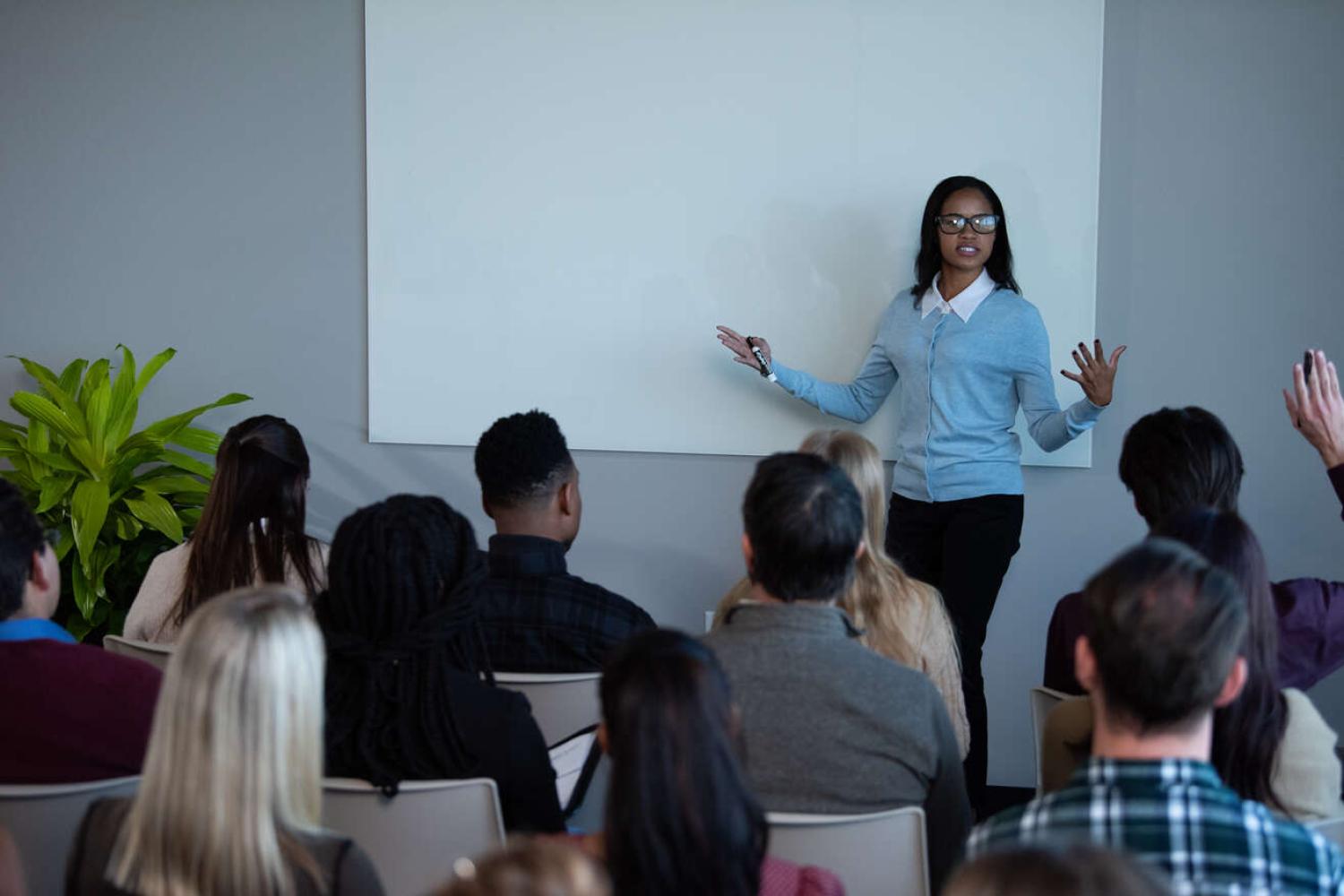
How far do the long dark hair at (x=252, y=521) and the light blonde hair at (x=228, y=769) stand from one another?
1.29 metres

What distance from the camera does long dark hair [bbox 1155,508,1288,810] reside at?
5.37ft

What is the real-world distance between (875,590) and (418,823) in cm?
96

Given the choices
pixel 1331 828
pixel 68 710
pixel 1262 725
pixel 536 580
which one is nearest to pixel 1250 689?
pixel 1262 725

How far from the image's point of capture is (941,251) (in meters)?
3.49

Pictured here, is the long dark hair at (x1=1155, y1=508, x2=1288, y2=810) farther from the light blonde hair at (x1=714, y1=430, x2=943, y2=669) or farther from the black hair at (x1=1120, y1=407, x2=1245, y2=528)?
the light blonde hair at (x1=714, y1=430, x2=943, y2=669)

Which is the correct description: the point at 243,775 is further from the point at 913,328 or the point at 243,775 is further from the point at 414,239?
the point at 414,239

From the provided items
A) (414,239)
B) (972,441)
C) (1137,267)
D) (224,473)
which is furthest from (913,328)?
(224,473)

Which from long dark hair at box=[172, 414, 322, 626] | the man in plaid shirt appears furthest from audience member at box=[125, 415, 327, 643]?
the man in plaid shirt

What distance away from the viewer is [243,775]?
1.29 meters

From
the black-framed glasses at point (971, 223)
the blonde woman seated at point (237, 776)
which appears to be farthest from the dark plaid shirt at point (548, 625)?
the black-framed glasses at point (971, 223)

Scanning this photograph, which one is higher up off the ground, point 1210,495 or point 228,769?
point 1210,495

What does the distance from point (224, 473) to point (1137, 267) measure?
8.22 feet

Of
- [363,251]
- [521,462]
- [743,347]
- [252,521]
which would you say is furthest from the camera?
[363,251]

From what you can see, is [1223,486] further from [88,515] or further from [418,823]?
[88,515]
